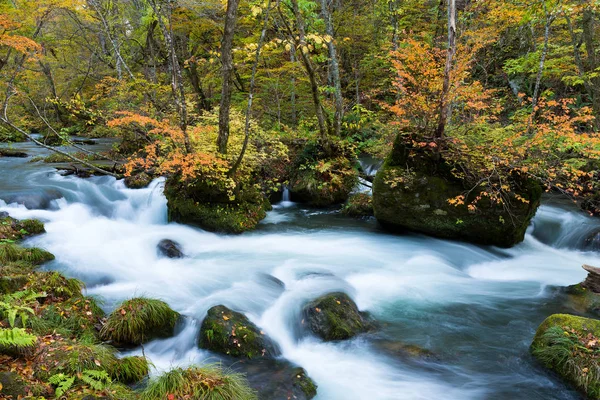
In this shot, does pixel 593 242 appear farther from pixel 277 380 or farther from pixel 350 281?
pixel 277 380

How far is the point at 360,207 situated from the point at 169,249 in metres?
5.68

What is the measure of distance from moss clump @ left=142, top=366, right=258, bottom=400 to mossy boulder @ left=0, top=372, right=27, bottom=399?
40.3 inches

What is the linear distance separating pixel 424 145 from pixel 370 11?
14.5 metres

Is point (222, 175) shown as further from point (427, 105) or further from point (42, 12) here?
point (42, 12)

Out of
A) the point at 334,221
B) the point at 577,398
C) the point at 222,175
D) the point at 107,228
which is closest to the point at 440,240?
the point at 334,221

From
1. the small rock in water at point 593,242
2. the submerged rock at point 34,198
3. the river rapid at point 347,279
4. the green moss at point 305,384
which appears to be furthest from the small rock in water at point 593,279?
the submerged rock at point 34,198

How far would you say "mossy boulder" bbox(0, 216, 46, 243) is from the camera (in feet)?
25.9

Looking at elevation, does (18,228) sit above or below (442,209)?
below

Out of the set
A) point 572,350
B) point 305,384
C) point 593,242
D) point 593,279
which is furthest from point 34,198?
point 593,242

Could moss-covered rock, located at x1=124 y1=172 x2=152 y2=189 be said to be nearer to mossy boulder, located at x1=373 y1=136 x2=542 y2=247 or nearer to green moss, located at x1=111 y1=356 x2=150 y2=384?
mossy boulder, located at x1=373 y1=136 x2=542 y2=247

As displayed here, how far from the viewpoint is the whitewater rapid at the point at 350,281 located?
475 centimetres

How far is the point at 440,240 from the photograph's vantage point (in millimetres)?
9172

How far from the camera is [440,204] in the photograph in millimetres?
8703

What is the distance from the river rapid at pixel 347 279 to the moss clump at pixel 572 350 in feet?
0.59
